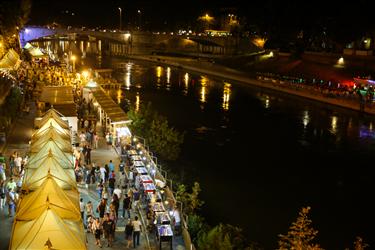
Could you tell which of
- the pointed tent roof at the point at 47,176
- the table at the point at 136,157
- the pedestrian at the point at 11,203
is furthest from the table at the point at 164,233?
the table at the point at 136,157

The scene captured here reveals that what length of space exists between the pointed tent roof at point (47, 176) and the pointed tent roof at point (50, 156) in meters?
0.40

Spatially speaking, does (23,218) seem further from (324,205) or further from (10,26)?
(10,26)

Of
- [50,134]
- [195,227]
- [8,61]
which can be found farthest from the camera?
[8,61]

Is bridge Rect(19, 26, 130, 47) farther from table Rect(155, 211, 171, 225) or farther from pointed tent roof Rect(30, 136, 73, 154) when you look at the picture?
table Rect(155, 211, 171, 225)

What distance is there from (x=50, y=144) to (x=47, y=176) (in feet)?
12.0

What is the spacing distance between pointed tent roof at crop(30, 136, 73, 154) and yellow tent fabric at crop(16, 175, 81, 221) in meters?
3.83

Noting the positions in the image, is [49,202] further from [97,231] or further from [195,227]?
[195,227]

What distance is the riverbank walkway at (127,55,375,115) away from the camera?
5591 cm

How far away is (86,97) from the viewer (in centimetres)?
3703

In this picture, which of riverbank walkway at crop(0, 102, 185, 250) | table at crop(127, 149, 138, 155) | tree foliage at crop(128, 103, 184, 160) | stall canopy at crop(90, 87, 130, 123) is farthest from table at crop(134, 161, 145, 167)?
tree foliage at crop(128, 103, 184, 160)

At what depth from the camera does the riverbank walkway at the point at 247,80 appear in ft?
183

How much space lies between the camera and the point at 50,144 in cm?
2009

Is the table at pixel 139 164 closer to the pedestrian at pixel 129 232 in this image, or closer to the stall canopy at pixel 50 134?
the stall canopy at pixel 50 134

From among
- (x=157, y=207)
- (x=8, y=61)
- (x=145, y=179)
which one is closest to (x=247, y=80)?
(x=8, y=61)
